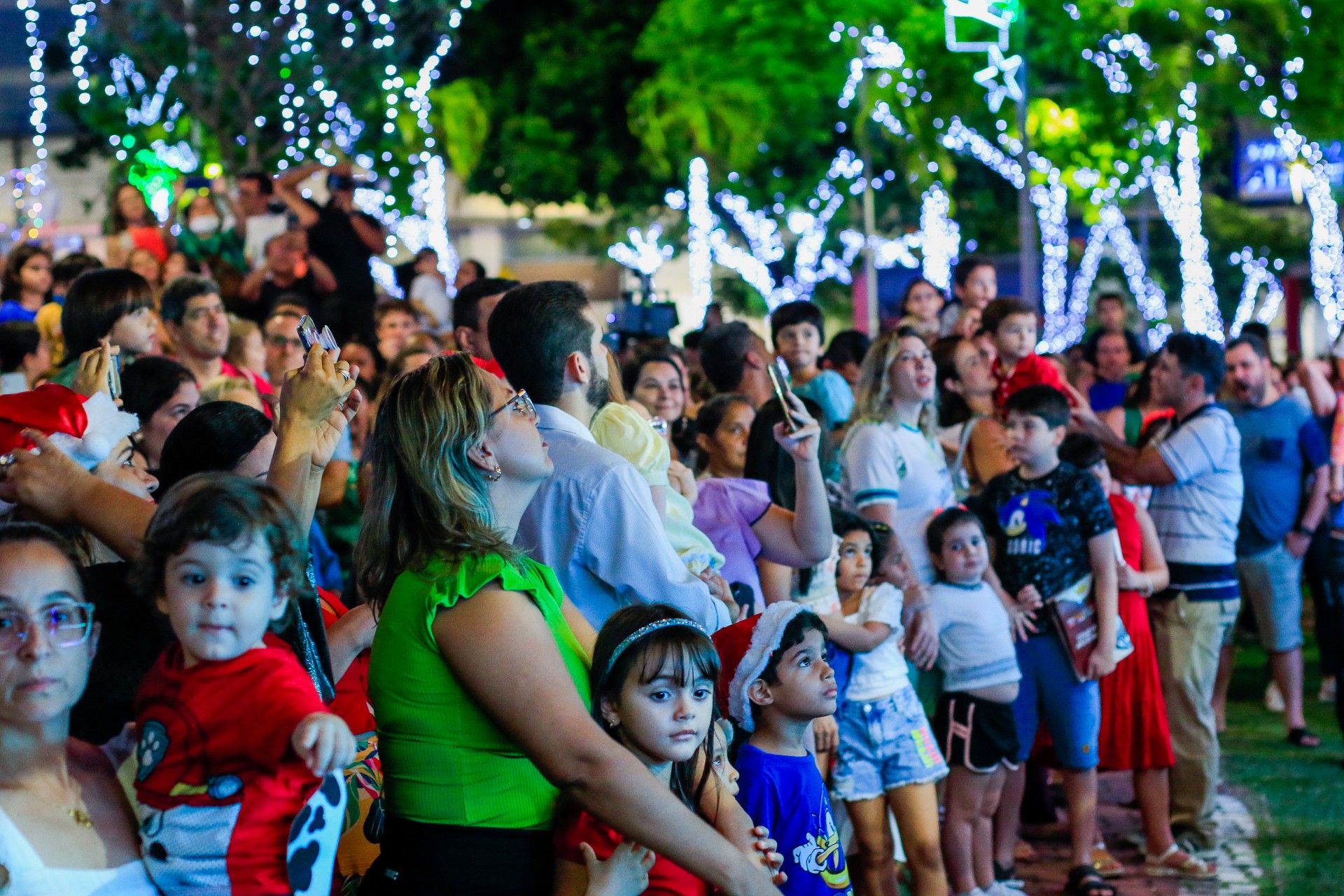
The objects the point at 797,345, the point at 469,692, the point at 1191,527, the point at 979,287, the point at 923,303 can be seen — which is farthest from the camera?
the point at 923,303

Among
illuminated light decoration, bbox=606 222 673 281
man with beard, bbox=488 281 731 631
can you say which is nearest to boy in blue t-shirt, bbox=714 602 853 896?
man with beard, bbox=488 281 731 631

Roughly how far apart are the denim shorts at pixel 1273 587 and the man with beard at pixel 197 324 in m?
5.64

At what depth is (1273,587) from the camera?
8219 millimetres

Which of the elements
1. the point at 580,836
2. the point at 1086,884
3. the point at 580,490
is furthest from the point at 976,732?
the point at 580,836

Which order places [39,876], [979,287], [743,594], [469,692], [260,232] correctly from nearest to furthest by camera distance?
[39,876]
[469,692]
[743,594]
[979,287]
[260,232]

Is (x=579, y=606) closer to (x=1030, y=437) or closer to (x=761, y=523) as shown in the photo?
(x=761, y=523)

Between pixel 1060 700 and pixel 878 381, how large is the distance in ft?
4.63

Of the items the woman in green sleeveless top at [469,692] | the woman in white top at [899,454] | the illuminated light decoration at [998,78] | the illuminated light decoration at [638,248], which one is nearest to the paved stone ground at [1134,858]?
the woman in white top at [899,454]

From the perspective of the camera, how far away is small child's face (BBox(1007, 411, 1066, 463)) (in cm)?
567

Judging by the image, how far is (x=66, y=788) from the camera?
2.18m

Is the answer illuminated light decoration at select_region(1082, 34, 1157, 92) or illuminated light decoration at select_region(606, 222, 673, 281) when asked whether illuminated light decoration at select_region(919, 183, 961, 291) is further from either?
illuminated light decoration at select_region(606, 222, 673, 281)

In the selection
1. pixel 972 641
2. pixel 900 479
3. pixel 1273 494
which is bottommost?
pixel 972 641

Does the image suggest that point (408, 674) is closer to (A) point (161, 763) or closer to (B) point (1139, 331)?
(A) point (161, 763)

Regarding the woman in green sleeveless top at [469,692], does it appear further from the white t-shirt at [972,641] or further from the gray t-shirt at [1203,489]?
the gray t-shirt at [1203,489]
